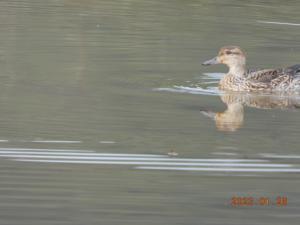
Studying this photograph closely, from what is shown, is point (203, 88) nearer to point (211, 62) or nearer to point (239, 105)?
point (211, 62)

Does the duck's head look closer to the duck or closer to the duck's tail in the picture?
the duck

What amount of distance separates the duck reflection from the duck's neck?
0.52 meters

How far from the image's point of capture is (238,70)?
16703 millimetres

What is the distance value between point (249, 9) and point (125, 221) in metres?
16.4

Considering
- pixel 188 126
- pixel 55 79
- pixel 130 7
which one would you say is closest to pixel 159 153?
pixel 188 126

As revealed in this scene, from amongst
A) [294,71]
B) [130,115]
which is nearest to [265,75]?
[294,71]

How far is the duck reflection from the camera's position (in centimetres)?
1311

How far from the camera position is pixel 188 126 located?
12.7 meters

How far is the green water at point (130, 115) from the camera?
9367 millimetres

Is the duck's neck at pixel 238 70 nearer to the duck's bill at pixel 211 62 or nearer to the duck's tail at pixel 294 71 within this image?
the duck's bill at pixel 211 62
